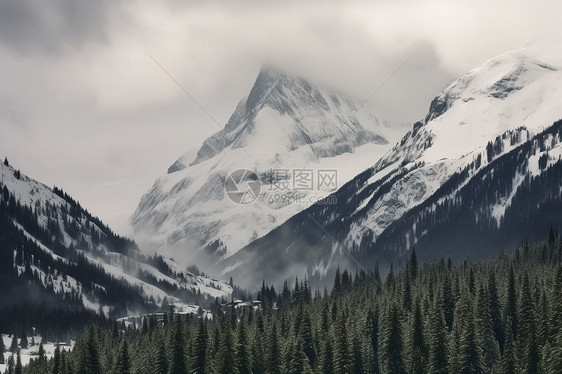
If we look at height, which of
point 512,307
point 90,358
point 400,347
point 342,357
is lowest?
point 342,357

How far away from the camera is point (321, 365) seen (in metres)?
171

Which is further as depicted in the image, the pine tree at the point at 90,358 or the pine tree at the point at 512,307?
the pine tree at the point at 512,307

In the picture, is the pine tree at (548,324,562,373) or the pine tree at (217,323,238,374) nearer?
the pine tree at (548,324,562,373)

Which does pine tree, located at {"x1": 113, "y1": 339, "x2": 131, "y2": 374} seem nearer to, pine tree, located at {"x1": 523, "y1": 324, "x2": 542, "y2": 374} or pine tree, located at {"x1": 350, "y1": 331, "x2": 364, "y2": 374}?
pine tree, located at {"x1": 350, "y1": 331, "x2": 364, "y2": 374}

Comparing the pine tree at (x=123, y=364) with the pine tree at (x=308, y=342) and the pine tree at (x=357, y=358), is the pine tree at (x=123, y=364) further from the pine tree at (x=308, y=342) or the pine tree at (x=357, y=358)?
the pine tree at (x=357, y=358)

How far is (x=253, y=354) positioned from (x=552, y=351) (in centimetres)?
6417

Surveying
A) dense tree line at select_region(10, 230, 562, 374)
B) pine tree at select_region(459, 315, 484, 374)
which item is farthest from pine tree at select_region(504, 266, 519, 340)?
pine tree at select_region(459, 315, 484, 374)

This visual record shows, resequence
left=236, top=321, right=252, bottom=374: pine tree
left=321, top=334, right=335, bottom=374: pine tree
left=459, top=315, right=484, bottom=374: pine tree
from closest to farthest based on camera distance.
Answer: left=459, top=315, right=484, bottom=374: pine tree < left=236, top=321, right=252, bottom=374: pine tree < left=321, top=334, right=335, bottom=374: pine tree

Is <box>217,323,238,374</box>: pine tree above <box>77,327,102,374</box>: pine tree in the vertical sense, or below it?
below

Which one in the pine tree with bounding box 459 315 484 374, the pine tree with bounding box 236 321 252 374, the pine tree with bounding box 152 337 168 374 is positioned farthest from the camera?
the pine tree with bounding box 152 337 168 374

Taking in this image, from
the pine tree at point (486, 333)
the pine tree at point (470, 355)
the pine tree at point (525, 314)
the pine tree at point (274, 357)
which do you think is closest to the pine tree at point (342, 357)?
the pine tree at point (274, 357)

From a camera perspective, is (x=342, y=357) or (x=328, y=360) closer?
(x=342, y=357)

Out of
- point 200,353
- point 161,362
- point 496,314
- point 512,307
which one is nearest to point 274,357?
point 200,353

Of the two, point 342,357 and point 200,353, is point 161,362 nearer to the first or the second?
point 200,353
